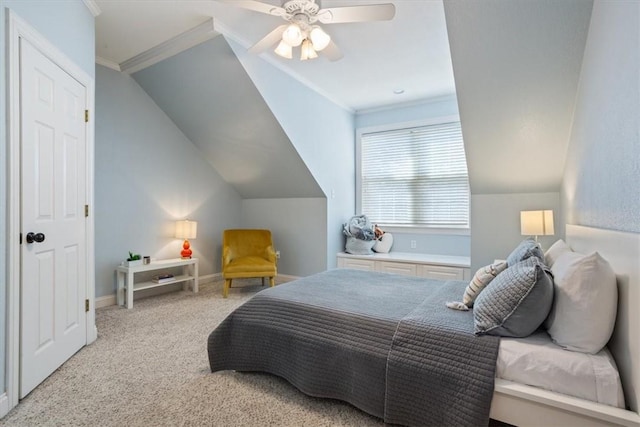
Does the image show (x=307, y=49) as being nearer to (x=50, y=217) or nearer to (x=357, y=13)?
(x=357, y=13)

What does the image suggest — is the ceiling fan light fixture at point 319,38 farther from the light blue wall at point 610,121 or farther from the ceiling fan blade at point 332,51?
the light blue wall at point 610,121

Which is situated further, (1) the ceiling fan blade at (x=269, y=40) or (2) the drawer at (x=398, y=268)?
(2) the drawer at (x=398, y=268)

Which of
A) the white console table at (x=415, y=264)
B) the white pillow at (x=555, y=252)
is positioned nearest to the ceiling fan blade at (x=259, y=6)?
the white pillow at (x=555, y=252)

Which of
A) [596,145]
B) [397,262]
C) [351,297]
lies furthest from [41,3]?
[397,262]

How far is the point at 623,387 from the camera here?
1229 millimetres

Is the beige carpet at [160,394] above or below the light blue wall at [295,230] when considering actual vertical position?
below

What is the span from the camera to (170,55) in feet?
10.8

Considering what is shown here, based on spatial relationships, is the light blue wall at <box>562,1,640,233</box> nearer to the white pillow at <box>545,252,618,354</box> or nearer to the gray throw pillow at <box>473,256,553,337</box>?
the white pillow at <box>545,252,618,354</box>

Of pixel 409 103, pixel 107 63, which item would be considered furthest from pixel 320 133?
pixel 107 63

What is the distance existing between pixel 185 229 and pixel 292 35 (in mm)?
2914

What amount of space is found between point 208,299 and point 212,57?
2.72m

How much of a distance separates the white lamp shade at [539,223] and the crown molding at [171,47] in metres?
3.36

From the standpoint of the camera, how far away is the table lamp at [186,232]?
4.15m

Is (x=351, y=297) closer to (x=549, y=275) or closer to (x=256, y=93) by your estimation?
(x=549, y=275)
